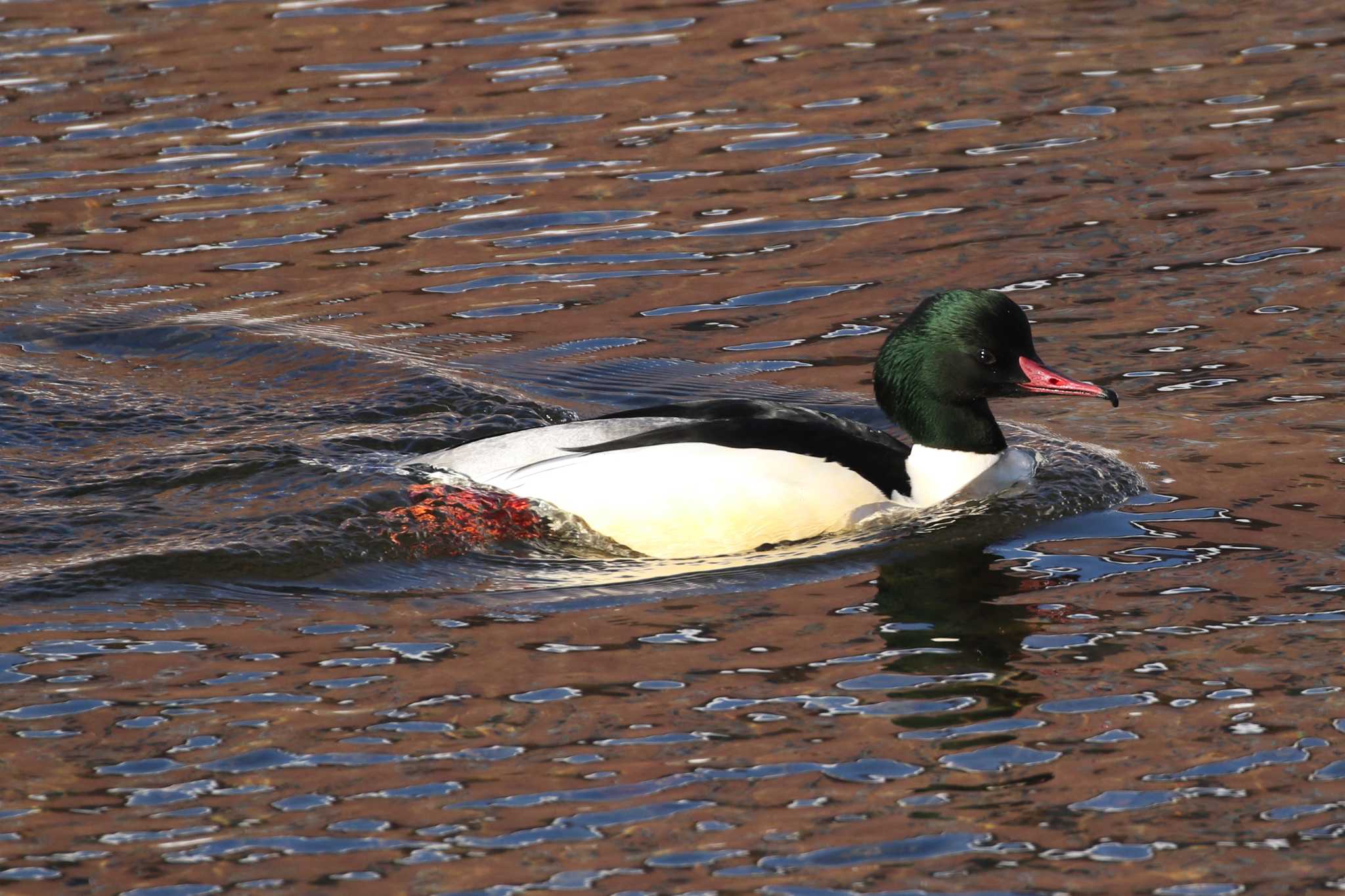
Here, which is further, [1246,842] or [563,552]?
[563,552]

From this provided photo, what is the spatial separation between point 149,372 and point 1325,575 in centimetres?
613

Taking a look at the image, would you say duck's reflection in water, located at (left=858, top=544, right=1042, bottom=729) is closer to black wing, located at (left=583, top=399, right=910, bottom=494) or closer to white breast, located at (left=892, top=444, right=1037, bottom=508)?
white breast, located at (left=892, top=444, right=1037, bottom=508)

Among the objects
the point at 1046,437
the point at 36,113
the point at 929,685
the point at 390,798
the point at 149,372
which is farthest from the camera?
the point at 36,113

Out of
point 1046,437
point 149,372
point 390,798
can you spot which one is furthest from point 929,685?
point 149,372

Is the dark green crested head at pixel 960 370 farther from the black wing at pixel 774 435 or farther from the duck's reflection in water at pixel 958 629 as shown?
the duck's reflection in water at pixel 958 629

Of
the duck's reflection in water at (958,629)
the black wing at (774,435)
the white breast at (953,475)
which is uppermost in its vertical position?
the black wing at (774,435)

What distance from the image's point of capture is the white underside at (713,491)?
8125mm

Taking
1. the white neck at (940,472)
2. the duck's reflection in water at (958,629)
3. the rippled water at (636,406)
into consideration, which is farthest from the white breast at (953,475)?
the duck's reflection in water at (958,629)

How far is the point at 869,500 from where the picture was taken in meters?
8.33

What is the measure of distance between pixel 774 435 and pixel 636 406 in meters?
1.85

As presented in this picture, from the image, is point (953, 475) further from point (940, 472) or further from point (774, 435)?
point (774, 435)

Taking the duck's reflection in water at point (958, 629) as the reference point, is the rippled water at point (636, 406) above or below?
above

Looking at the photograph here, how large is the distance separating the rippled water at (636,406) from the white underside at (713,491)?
18cm

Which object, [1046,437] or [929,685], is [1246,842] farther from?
[1046,437]
